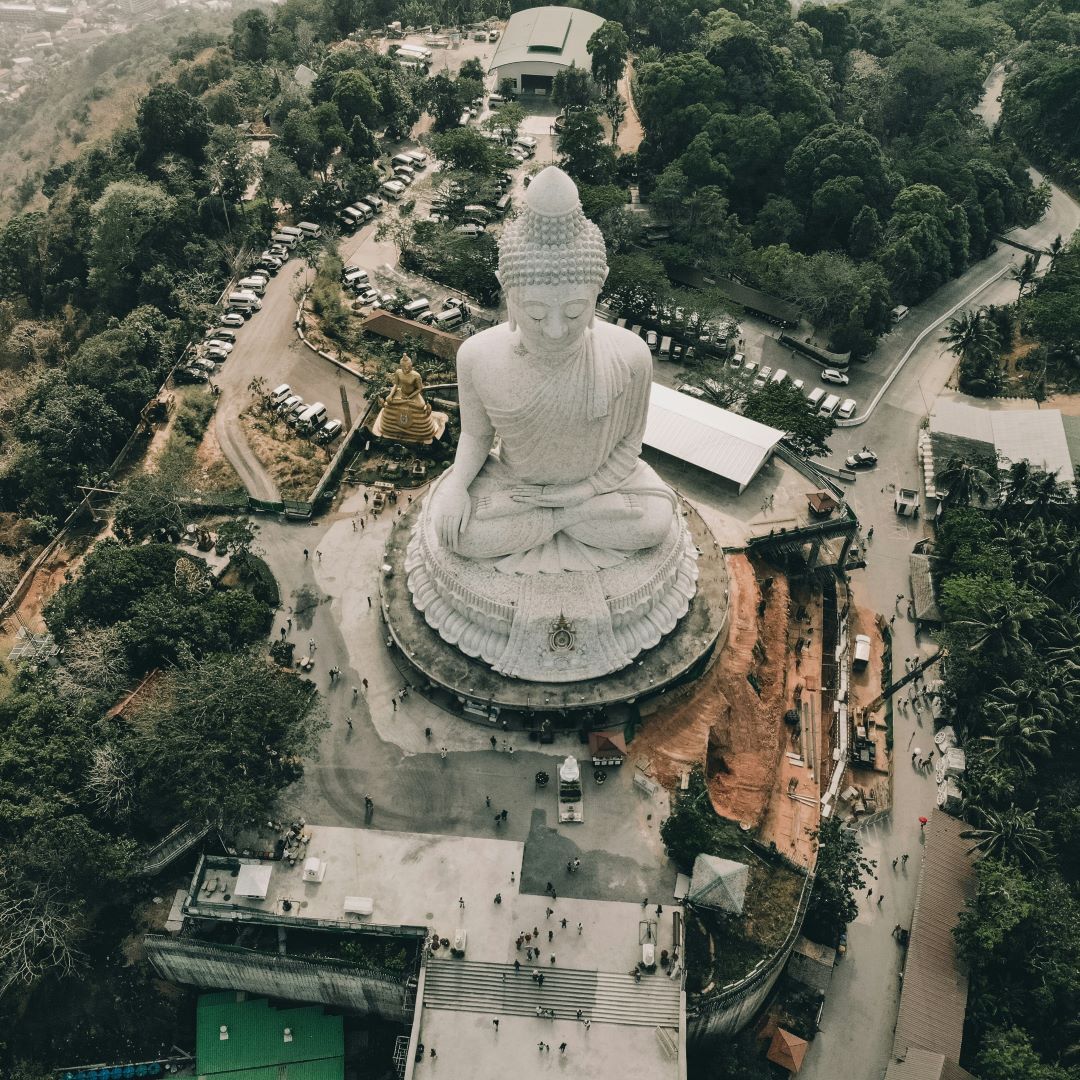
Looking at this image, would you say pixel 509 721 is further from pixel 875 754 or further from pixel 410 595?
pixel 875 754

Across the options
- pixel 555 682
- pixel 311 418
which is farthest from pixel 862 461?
pixel 311 418

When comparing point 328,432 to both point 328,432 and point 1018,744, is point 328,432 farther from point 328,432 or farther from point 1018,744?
point 1018,744

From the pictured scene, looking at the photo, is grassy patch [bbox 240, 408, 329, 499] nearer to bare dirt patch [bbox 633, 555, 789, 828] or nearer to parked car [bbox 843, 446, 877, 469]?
bare dirt patch [bbox 633, 555, 789, 828]

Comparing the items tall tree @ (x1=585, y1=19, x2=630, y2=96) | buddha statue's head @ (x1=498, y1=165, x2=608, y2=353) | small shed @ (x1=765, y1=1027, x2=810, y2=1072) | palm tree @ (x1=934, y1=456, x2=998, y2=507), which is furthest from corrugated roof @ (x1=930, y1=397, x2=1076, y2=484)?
tall tree @ (x1=585, y1=19, x2=630, y2=96)

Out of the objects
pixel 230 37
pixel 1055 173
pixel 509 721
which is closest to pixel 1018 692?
pixel 509 721

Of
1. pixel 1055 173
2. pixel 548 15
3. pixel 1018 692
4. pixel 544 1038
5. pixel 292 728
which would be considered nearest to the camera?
pixel 544 1038

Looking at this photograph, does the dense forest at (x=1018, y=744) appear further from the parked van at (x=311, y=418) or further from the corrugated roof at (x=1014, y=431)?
the parked van at (x=311, y=418)

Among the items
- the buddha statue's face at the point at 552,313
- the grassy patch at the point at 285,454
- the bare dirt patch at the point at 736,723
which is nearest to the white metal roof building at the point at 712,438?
the bare dirt patch at the point at 736,723
